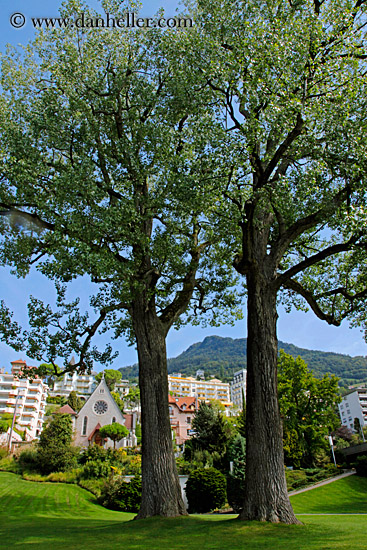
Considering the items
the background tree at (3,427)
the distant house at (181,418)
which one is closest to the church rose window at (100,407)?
the background tree at (3,427)

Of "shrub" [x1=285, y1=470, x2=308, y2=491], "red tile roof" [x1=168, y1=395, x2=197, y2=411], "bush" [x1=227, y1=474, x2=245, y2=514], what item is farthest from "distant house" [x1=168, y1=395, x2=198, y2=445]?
"bush" [x1=227, y1=474, x2=245, y2=514]

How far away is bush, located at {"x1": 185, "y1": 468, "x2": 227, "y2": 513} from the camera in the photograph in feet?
69.8

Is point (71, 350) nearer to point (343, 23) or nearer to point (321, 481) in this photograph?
point (343, 23)

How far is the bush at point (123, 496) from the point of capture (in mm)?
21234

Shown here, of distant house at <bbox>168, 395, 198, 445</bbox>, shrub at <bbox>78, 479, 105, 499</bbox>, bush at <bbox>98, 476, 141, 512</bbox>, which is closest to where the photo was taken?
bush at <bbox>98, 476, 141, 512</bbox>

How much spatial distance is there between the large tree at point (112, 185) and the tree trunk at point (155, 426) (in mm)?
29

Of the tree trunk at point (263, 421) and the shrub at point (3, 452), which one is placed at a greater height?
the tree trunk at point (263, 421)

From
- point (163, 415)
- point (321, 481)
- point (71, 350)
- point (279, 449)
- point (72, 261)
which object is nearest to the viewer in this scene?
point (279, 449)

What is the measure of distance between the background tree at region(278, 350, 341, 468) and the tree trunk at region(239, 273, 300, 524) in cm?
2854

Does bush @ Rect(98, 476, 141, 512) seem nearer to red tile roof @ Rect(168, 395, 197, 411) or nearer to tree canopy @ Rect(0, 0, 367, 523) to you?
tree canopy @ Rect(0, 0, 367, 523)

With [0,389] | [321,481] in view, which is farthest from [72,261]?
[0,389]

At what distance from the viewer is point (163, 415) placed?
11305 mm

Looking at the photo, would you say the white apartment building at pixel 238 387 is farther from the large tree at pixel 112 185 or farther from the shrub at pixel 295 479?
the large tree at pixel 112 185

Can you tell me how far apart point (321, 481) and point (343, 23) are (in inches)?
1289
